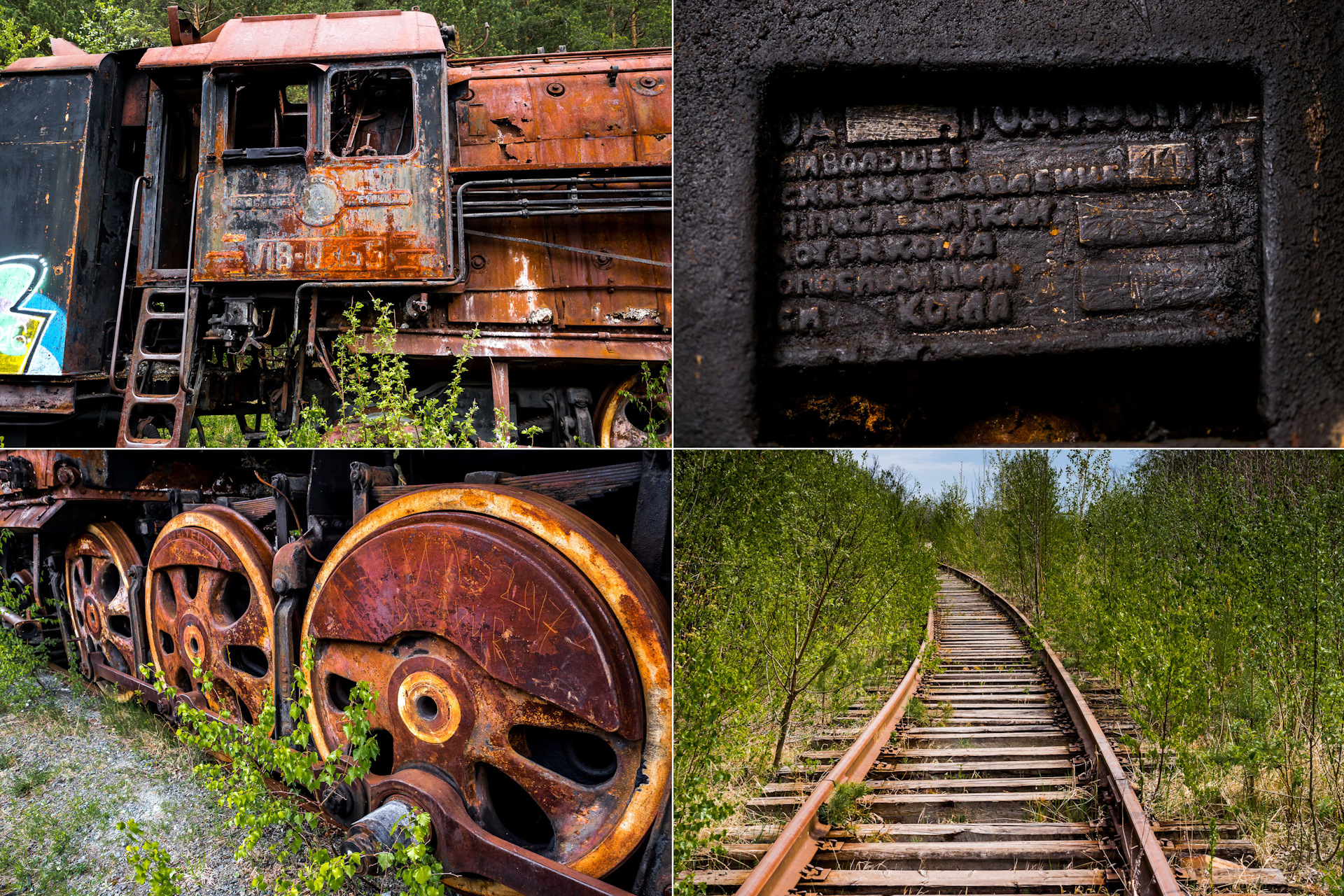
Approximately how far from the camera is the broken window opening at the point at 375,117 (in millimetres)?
4652

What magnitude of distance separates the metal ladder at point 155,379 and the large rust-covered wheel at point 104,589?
747mm

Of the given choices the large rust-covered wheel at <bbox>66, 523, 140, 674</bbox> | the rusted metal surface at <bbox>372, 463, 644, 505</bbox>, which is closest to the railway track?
the rusted metal surface at <bbox>372, 463, 644, 505</bbox>

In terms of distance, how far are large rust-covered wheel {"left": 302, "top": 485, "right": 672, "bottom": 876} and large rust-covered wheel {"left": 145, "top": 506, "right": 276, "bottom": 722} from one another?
1.89 feet

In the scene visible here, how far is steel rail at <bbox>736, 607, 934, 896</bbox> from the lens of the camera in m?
2.15

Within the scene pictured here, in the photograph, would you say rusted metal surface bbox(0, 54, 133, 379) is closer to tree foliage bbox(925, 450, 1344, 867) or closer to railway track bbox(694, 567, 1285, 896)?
railway track bbox(694, 567, 1285, 896)

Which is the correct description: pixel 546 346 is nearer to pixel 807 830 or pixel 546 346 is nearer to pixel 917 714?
pixel 807 830

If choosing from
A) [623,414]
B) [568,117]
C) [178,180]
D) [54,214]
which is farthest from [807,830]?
[178,180]

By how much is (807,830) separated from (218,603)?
245cm

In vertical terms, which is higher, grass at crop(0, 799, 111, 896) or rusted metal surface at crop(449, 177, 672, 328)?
rusted metal surface at crop(449, 177, 672, 328)

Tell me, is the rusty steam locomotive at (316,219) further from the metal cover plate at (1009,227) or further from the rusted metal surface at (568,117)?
the metal cover plate at (1009,227)

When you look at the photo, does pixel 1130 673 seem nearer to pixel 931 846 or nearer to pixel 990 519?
pixel 931 846

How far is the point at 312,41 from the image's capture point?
168 inches

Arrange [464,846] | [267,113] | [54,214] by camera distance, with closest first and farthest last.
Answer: [464,846] < [54,214] < [267,113]

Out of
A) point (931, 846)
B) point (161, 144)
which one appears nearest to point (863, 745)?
point (931, 846)
